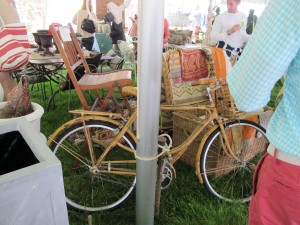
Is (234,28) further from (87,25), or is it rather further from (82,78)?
(87,25)

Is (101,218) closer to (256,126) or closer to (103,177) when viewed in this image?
(103,177)

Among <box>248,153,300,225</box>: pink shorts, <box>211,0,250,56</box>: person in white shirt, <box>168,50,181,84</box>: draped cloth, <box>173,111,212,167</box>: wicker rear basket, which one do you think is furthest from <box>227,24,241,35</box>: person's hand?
<box>248,153,300,225</box>: pink shorts

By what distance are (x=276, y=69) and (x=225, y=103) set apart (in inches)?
52.7

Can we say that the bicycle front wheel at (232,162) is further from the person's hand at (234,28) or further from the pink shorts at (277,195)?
the person's hand at (234,28)

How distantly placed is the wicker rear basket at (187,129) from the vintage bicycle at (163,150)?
0.13 m

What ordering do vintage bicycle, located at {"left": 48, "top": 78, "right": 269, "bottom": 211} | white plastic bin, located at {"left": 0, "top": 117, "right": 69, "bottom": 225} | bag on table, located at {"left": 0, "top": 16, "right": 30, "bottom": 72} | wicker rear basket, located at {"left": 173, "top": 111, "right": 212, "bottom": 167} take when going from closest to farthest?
white plastic bin, located at {"left": 0, "top": 117, "right": 69, "bottom": 225} → bag on table, located at {"left": 0, "top": 16, "right": 30, "bottom": 72} → vintage bicycle, located at {"left": 48, "top": 78, "right": 269, "bottom": 211} → wicker rear basket, located at {"left": 173, "top": 111, "right": 212, "bottom": 167}

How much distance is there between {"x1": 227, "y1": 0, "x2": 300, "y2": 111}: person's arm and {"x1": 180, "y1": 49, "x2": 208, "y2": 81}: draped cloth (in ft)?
6.55

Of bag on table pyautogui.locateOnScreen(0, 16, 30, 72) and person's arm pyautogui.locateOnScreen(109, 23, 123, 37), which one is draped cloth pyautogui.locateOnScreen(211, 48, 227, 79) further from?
person's arm pyautogui.locateOnScreen(109, 23, 123, 37)

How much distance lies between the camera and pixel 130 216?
2100 mm

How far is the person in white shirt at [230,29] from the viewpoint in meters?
4.35

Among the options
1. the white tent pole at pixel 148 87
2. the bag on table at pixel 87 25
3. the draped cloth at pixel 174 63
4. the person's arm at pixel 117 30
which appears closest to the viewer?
the white tent pole at pixel 148 87

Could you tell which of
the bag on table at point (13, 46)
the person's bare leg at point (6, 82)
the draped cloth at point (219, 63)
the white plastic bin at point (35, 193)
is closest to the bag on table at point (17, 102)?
the bag on table at point (13, 46)

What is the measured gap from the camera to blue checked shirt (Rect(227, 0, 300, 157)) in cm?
71

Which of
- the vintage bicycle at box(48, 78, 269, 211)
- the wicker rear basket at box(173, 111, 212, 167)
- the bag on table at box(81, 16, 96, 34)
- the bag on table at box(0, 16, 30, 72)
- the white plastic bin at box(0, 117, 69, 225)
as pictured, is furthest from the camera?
the bag on table at box(81, 16, 96, 34)
